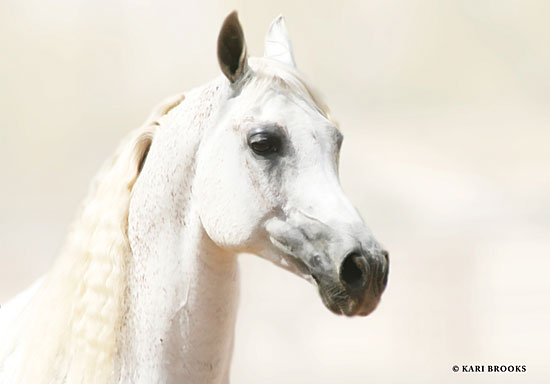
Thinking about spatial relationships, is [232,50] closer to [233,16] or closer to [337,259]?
[233,16]

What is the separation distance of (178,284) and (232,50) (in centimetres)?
74

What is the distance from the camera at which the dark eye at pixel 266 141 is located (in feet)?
7.75

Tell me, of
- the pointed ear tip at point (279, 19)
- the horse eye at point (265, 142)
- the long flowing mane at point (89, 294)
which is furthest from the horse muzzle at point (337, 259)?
the pointed ear tip at point (279, 19)

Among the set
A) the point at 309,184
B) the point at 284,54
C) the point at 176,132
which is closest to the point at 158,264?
the point at 176,132

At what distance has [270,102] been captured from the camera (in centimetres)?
245

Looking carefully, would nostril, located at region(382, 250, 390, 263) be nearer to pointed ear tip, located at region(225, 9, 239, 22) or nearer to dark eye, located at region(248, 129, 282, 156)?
dark eye, located at region(248, 129, 282, 156)

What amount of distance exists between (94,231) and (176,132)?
17.1 inches

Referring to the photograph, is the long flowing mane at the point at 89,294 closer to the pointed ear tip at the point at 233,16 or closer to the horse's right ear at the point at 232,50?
the horse's right ear at the point at 232,50

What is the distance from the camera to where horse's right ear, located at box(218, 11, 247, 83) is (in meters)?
2.47

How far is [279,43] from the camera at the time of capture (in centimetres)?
293

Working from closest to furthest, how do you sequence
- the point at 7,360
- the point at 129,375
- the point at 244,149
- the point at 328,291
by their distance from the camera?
the point at 328,291 < the point at 244,149 < the point at 129,375 < the point at 7,360

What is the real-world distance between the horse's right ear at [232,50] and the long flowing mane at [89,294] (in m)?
0.31

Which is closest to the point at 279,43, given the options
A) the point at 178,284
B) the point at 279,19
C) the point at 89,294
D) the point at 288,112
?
the point at 279,19

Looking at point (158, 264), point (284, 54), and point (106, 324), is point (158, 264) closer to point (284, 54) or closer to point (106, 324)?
point (106, 324)
